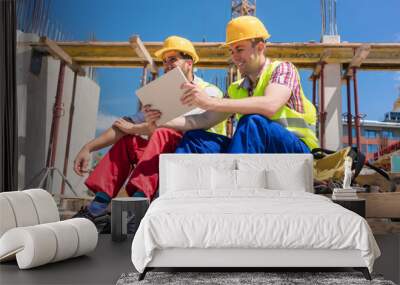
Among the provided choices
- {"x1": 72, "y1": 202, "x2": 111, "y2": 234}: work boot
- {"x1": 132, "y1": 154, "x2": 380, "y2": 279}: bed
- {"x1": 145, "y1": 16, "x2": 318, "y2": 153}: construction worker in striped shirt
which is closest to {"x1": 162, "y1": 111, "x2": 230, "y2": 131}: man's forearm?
{"x1": 145, "y1": 16, "x2": 318, "y2": 153}: construction worker in striped shirt

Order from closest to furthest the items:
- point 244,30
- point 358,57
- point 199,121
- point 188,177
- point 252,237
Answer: point 252,237 → point 188,177 → point 199,121 → point 244,30 → point 358,57

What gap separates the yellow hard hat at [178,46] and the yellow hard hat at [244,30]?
14.9 inches

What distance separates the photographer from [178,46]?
480 centimetres

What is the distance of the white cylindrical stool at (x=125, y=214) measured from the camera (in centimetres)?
385

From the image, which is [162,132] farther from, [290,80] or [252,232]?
[252,232]

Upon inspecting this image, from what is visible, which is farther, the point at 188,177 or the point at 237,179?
the point at 188,177

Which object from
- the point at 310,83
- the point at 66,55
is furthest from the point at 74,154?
the point at 310,83

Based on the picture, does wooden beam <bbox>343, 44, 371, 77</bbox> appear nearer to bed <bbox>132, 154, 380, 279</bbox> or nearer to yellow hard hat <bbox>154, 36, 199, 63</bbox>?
yellow hard hat <bbox>154, 36, 199, 63</bbox>

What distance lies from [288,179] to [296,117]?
62 cm

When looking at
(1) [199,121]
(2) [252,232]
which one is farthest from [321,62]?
(2) [252,232]

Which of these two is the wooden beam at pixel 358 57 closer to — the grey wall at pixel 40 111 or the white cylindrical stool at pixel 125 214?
the white cylindrical stool at pixel 125 214

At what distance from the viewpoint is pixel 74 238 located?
315 centimetres

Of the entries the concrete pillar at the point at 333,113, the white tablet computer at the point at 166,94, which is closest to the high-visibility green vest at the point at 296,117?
the concrete pillar at the point at 333,113

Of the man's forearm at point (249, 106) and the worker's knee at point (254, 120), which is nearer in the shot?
the worker's knee at point (254, 120)
